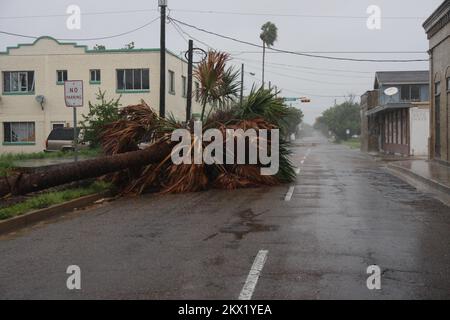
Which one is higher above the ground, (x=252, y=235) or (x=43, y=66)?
(x=43, y=66)

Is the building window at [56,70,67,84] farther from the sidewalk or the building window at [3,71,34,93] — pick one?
A: the sidewalk

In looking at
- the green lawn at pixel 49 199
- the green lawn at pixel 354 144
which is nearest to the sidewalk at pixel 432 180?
the green lawn at pixel 49 199

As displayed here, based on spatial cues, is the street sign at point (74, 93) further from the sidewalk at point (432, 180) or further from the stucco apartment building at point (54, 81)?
the stucco apartment building at point (54, 81)

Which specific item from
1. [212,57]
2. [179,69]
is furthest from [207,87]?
[179,69]

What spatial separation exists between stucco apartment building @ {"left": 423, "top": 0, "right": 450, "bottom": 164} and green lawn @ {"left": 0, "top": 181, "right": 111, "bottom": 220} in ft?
48.6

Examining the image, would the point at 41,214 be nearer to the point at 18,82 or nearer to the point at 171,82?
the point at 171,82

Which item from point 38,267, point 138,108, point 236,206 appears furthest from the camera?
point 138,108

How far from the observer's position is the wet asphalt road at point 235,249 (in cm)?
584

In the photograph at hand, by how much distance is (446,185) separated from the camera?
49.3ft

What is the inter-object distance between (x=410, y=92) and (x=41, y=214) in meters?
35.9
